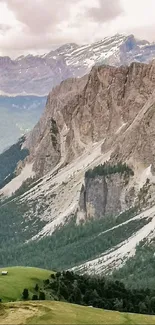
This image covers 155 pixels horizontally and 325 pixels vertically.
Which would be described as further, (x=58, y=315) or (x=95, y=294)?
(x=95, y=294)

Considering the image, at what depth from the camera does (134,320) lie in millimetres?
82438

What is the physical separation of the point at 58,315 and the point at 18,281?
4845 cm

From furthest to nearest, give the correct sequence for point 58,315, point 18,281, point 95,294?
point 95,294 < point 18,281 < point 58,315

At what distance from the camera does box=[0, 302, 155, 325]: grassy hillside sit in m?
76.7

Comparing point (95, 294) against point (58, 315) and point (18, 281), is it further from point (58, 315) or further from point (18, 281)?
point (58, 315)

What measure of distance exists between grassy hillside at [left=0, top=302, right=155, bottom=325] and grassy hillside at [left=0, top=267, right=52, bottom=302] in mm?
26680

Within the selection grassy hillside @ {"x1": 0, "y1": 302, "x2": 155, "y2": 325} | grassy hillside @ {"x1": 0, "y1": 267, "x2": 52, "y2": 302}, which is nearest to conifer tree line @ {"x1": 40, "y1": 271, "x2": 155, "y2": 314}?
grassy hillside @ {"x1": 0, "y1": 267, "x2": 52, "y2": 302}

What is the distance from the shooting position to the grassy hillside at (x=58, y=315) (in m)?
76.7

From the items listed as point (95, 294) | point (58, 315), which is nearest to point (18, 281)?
point (95, 294)

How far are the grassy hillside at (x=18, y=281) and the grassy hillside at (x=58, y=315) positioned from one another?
26.7m

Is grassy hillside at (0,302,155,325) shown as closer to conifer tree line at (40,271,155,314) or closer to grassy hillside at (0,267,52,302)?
grassy hillside at (0,267,52,302)

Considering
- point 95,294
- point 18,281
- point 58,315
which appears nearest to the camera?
point 58,315

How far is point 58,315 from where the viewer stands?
79.2 metres

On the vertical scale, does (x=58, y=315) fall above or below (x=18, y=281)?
below
